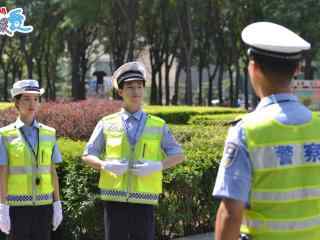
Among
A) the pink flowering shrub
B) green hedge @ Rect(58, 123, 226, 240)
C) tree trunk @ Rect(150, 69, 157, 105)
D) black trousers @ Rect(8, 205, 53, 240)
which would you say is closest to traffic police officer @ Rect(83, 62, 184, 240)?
black trousers @ Rect(8, 205, 53, 240)

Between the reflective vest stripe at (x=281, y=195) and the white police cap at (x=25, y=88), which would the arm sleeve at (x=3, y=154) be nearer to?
the white police cap at (x=25, y=88)

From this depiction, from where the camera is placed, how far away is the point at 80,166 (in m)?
6.25

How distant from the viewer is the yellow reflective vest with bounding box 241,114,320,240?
8.30ft

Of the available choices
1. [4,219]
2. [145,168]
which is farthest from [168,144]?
[4,219]

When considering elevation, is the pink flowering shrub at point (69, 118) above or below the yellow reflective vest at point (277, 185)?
below

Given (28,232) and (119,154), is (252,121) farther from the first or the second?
(28,232)

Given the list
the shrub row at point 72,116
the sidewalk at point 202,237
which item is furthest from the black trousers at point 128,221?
the shrub row at point 72,116

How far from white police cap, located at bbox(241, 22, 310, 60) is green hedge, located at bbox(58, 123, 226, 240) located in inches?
148

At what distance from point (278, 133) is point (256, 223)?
0.38 m

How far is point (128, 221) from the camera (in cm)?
432

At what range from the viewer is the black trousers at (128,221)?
169 inches

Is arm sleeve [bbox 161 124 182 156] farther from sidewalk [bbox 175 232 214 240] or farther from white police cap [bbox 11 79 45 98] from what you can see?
sidewalk [bbox 175 232 214 240]

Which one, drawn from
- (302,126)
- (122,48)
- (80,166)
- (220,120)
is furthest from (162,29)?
(302,126)

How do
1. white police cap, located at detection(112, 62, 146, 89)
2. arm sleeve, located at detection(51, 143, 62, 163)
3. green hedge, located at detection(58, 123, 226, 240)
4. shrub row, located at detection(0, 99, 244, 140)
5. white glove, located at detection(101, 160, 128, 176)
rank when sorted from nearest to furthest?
white glove, located at detection(101, 160, 128, 176)
white police cap, located at detection(112, 62, 146, 89)
arm sleeve, located at detection(51, 143, 62, 163)
green hedge, located at detection(58, 123, 226, 240)
shrub row, located at detection(0, 99, 244, 140)
